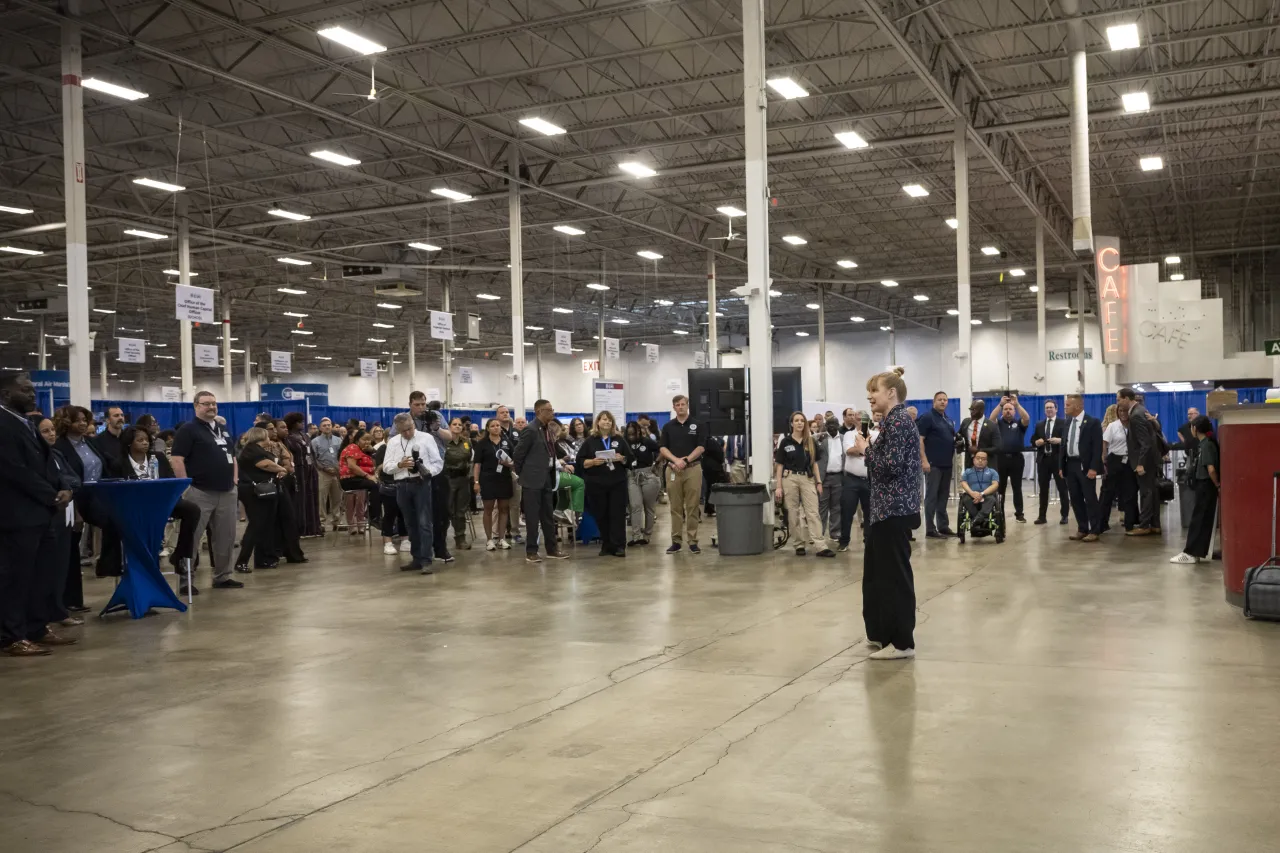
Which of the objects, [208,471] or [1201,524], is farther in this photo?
[1201,524]

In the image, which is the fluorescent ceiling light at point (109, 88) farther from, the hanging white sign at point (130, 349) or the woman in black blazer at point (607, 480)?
the hanging white sign at point (130, 349)

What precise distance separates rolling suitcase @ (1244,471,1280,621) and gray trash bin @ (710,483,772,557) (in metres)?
5.11

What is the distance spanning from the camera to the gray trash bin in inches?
440

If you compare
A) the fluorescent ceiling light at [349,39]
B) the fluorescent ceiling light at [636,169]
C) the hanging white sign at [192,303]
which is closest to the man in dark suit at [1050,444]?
the fluorescent ceiling light at [636,169]

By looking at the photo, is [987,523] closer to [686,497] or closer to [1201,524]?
[1201,524]

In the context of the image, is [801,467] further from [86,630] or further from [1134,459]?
[86,630]

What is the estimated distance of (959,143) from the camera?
1775 centimetres

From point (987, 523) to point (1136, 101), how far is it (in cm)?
784

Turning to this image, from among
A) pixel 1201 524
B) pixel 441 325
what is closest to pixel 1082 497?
pixel 1201 524

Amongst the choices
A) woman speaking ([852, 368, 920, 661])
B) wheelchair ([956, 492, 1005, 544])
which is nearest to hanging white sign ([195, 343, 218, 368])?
wheelchair ([956, 492, 1005, 544])

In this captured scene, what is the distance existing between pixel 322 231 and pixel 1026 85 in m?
18.3

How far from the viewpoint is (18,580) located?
6398 mm

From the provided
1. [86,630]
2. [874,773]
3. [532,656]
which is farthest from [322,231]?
[874,773]

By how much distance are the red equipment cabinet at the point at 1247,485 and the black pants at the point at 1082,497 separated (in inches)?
179
